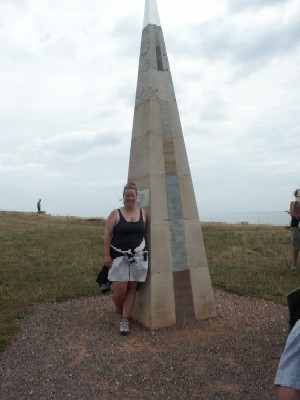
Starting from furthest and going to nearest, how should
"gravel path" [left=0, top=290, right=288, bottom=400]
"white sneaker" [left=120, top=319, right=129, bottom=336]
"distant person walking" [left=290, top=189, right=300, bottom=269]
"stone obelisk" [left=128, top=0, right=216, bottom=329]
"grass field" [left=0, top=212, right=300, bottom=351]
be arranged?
"distant person walking" [left=290, top=189, right=300, bottom=269] < "grass field" [left=0, top=212, right=300, bottom=351] < "stone obelisk" [left=128, top=0, right=216, bottom=329] < "white sneaker" [left=120, top=319, right=129, bottom=336] < "gravel path" [left=0, top=290, right=288, bottom=400]

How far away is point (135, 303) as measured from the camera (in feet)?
21.6

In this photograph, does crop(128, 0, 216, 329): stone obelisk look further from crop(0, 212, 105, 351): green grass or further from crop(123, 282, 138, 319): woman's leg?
crop(0, 212, 105, 351): green grass

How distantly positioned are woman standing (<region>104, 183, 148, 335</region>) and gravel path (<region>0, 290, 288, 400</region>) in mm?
650

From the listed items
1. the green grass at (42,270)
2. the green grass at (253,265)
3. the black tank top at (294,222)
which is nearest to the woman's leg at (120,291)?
the green grass at (42,270)

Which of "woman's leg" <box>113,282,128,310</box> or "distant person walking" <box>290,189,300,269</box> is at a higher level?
"distant person walking" <box>290,189,300,269</box>

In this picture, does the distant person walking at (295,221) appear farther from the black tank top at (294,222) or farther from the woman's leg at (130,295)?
the woman's leg at (130,295)

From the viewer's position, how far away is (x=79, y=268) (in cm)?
1116

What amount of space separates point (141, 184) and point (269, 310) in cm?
322

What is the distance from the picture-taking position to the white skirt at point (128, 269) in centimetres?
584

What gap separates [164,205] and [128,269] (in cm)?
120

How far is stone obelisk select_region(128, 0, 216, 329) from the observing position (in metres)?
6.10

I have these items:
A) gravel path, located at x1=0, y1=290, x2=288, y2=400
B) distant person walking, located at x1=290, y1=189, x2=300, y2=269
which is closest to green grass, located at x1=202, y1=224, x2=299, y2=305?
distant person walking, located at x1=290, y1=189, x2=300, y2=269

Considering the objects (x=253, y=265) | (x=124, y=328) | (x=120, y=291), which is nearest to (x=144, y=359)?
(x=124, y=328)

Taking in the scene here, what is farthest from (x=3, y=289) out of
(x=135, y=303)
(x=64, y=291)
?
(x=135, y=303)
